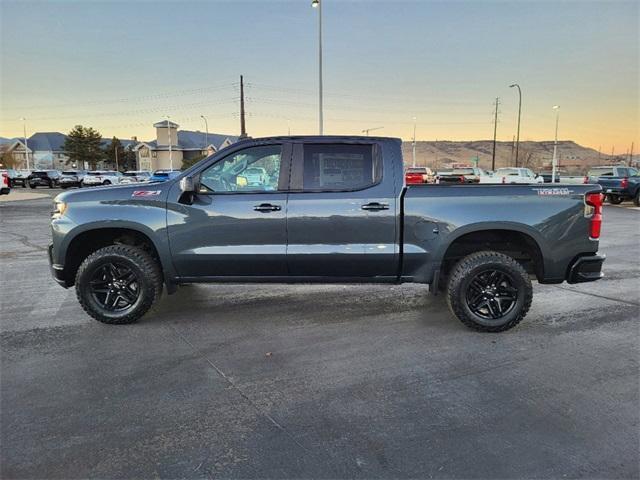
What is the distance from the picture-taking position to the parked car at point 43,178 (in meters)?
42.1

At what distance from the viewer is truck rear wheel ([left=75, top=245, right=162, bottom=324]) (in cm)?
497

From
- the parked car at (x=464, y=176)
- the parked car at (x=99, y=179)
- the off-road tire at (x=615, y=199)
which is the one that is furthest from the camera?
the parked car at (x=99, y=179)

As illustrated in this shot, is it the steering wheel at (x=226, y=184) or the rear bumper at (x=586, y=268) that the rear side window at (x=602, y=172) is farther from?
the steering wheel at (x=226, y=184)

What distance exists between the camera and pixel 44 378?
3.80 metres

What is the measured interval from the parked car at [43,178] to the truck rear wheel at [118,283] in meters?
43.3

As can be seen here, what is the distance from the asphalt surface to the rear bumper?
0.57m

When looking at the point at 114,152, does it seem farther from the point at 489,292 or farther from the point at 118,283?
the point at 489,292

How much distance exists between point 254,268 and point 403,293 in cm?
237

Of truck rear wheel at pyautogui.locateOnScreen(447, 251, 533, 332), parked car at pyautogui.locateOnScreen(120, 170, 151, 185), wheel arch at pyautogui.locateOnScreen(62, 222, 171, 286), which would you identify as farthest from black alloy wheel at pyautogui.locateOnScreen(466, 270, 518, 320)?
parked car at pyautogui.locateOnScreen(120, 170, 151, 185)

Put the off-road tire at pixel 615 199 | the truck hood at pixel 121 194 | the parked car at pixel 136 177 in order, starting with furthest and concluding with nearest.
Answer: the parked car at pixel 136 177 < the off-road tire at pixel 615 199 < the truck hood at pixel 121 194

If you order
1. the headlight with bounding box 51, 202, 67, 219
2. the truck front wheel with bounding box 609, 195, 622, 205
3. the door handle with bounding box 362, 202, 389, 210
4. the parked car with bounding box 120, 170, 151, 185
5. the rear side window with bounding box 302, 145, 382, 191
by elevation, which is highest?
the rear side window with bounding box 302, 145, 382, 191

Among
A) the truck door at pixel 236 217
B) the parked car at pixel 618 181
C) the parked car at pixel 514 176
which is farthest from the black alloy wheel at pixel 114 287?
the parked car at pixel 514 176

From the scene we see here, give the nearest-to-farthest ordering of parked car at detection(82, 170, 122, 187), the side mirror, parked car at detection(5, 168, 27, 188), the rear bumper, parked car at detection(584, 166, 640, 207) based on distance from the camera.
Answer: the side mirror → the rear bumper → parked car at detection(584, 166, 640, 207) → parked car at detection(82, 170, 122, 187) → parked car at detection(5, 168, 27, 188)

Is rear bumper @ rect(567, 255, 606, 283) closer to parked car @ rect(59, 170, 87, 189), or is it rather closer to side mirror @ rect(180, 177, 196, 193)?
side mirror @ rect(180, 177, 196, 193)
